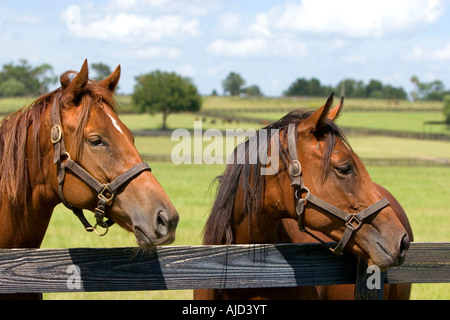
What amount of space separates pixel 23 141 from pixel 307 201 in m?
1.97

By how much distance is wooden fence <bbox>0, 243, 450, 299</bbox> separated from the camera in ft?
9.89

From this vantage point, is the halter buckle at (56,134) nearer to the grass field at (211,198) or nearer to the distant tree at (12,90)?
the grass field at (211,198)

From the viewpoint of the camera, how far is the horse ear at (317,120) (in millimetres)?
3391

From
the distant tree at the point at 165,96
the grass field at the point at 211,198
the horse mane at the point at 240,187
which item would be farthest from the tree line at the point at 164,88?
the horse mane at the point at 240,187

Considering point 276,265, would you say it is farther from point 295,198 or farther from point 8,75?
point 8,75

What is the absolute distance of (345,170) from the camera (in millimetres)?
3354

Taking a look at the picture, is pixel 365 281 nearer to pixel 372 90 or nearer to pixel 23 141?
pixel 23 141

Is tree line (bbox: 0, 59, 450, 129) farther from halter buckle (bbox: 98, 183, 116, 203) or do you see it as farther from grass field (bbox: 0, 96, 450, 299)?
halter buckle (bbox: 98, 183, 116, 203)

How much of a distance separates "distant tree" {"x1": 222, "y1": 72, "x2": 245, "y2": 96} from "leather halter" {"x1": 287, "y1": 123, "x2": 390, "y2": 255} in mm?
137586

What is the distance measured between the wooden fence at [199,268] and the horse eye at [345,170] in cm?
55

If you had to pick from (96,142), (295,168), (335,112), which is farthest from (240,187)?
(96,142)

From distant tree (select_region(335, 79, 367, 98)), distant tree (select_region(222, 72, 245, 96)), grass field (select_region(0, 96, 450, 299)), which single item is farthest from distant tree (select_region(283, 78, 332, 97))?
grass field (select_region(0, 96, 450, 299))
